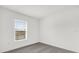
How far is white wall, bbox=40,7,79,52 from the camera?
9.61 feet

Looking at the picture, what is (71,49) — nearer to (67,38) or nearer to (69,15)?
(67,38)

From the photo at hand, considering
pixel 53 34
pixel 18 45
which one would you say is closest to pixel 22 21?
pixel 18 45

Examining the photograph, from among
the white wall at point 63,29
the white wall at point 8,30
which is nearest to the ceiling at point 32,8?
the white wall at point 8,30

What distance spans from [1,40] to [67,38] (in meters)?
2.96

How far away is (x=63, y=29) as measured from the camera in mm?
3406

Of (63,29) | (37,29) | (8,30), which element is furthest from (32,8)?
(37,29)

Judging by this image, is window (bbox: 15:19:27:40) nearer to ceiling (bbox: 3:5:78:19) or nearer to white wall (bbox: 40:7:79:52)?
ceiling (bbox: 3:5:78:19)

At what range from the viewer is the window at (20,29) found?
11.2 feet

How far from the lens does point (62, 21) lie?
11.4ft

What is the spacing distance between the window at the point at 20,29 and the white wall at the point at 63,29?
143 cm

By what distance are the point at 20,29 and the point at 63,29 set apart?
7.65 ft

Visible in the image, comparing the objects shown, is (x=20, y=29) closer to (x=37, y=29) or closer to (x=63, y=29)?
(x=37, y=29)

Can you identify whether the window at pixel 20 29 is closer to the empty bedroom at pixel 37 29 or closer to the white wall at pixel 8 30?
the empty bedroom at pixel 37 29

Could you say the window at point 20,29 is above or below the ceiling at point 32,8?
below
